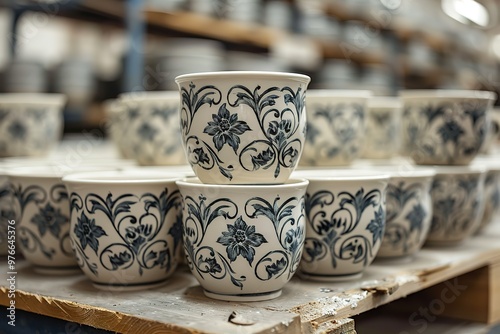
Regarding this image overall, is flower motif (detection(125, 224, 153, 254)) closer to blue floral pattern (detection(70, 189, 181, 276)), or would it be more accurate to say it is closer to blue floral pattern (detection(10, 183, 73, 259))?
blue floral pattern (detection(70, 189, 181, 276))

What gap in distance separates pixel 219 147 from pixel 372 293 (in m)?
→ 0.30

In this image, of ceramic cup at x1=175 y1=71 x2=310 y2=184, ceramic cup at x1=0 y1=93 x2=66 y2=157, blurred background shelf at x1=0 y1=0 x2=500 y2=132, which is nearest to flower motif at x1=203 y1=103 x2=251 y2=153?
ceramic cup at x1=175 y1=71 x2=310 y2=184

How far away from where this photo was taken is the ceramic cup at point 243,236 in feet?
2.61

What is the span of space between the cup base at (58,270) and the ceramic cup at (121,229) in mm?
107

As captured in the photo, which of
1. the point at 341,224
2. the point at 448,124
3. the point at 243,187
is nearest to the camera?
the point at 243,187

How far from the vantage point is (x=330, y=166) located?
115 centimetres

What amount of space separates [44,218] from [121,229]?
17 centimetres

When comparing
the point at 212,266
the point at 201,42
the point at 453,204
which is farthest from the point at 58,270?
the point at 201,42

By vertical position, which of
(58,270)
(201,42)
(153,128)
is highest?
(201,42)

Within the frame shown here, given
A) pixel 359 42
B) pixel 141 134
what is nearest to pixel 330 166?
pixel 141 134

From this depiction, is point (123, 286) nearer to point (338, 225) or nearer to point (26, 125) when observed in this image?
point (338, 225)

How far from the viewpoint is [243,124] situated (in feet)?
2.65

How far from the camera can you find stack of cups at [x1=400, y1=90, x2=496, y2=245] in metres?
1.19

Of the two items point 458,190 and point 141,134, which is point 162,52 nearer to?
point 141,134
